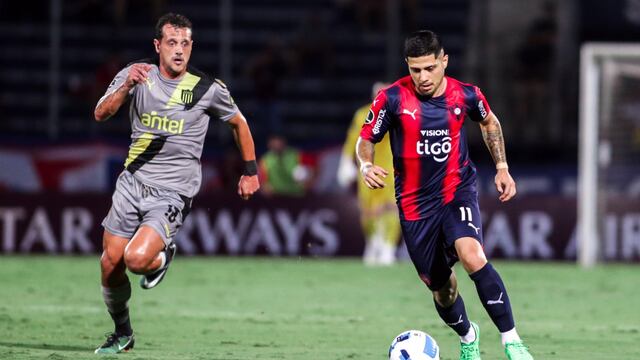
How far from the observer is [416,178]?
877 centimetres

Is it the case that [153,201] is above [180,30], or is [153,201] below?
below

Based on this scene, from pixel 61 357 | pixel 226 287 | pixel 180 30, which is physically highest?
pixel 180 30

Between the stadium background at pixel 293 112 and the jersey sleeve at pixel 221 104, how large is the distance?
528 centimetres

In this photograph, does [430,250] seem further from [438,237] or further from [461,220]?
[461,220]

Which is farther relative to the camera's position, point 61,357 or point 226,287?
point 226,287

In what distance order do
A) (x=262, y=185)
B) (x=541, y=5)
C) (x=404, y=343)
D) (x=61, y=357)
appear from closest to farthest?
(x=404, y=343), (x=61, y=357), (x=262, y=185), (x=541, y=5)

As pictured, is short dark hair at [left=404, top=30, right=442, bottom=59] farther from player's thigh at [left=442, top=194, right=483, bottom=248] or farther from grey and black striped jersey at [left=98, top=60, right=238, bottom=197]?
grey and black striped jersey at [left=98, top=60, right=238, bottom=197]

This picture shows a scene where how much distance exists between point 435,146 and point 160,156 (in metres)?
1.94

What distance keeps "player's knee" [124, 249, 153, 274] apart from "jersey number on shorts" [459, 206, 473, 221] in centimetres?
208

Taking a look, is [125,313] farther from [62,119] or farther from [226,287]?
[62,119]

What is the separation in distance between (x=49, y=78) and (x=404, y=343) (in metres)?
17.3

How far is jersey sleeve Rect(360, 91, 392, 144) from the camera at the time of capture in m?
8.71

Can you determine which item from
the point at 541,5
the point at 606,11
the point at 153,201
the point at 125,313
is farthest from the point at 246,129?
the point at 541,5

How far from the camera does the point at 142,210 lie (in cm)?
919
